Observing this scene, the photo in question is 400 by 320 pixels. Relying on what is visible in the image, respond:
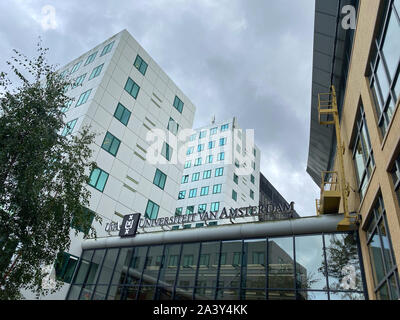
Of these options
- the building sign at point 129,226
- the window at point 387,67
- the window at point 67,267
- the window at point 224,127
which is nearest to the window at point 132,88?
the building sign at point 129,226

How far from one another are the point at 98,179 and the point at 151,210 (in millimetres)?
6764

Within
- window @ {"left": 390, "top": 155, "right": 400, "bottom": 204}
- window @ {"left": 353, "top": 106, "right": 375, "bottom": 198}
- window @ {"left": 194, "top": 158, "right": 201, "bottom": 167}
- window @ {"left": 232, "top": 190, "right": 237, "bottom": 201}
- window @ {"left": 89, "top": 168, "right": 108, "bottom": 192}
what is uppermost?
window @ {"left": 194, "top": 158, "right": 201, "bottom": 167}

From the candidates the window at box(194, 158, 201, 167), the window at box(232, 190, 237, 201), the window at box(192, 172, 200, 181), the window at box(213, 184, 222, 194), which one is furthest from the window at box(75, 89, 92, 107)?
the window at box(194, 158, 201, 167)

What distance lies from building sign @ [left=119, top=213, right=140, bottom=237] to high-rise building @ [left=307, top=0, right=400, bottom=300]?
12288 mm

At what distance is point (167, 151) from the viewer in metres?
33.1

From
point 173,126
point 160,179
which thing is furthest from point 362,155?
point 173,126

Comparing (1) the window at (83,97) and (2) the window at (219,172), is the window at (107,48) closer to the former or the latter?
(1) the window at (83,97)

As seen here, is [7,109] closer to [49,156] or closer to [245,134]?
[49,156]

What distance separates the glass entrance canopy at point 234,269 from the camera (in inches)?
526

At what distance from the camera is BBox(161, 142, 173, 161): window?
107 feet

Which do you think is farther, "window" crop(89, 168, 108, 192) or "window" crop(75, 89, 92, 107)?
"window" crop(75, 89, 92, 107)

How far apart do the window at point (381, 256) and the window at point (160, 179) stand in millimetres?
21884

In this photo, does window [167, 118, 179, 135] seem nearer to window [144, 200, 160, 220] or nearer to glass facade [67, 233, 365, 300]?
window [144, 200, 160, 220]

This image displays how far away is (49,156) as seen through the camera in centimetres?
1120
